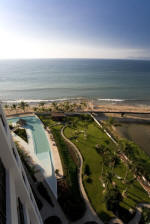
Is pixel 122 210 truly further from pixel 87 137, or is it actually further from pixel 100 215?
pixel 87 137

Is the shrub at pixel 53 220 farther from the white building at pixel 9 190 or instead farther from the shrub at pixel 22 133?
the shrub at pixel 22 133

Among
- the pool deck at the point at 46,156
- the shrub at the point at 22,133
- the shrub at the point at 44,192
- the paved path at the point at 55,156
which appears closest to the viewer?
the shrub at the point at 44,192

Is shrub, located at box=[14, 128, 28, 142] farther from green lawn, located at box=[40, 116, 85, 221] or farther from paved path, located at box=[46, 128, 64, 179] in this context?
green lawn, located at box=[40, 116, 85, 221]

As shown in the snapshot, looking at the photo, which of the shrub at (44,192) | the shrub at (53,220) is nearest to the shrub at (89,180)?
the shrub at (44,192)

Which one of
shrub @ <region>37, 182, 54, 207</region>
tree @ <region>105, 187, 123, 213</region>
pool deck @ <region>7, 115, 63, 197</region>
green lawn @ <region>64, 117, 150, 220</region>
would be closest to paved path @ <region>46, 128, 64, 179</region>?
pool deck @ <region>7, 115, 63, 197</region>

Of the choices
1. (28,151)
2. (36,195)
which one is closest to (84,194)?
(36,195)

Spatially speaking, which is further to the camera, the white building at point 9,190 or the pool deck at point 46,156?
the pool deck at point 46,156
